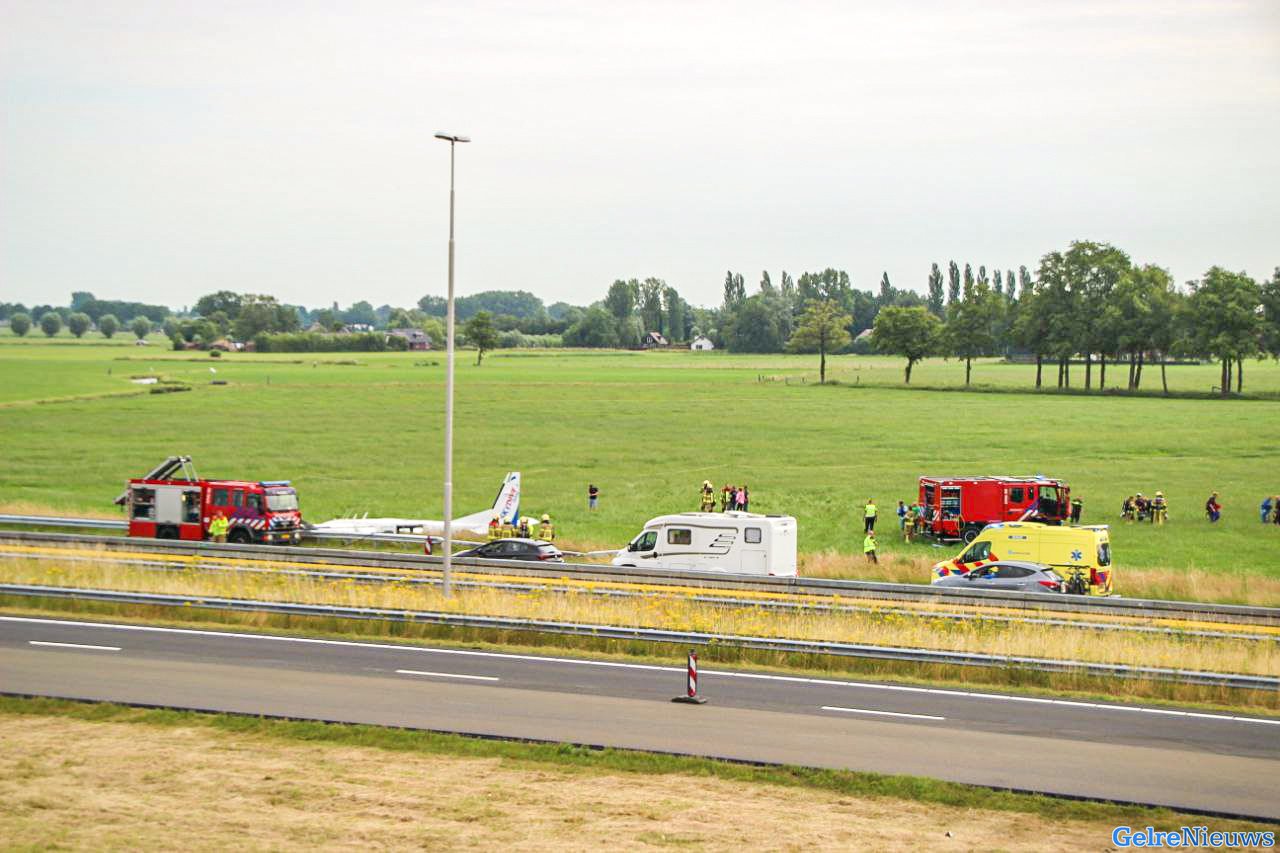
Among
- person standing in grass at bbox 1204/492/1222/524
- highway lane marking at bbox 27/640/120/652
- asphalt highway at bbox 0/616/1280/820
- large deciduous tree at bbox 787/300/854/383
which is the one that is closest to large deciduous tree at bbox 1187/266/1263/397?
large deciduous tree at bbox 787/300/854/383

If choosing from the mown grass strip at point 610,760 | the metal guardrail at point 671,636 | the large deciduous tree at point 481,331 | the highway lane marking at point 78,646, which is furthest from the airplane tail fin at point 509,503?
the large deciduous tree at point 481,331

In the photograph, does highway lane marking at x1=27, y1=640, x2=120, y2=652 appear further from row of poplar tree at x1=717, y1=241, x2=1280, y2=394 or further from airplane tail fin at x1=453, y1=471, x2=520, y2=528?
row of poplar tree at x1=717, y1=241, x2=1280, y2=394

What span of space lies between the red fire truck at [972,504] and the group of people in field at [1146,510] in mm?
6013

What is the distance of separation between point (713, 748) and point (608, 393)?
106604mm

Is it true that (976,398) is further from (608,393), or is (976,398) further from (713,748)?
(713,748)

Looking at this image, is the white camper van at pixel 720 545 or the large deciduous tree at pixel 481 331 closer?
the white camper van at pixel 720 545

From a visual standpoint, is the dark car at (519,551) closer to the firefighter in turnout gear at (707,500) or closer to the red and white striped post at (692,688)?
the firefighter in turnout gear at (707,500)

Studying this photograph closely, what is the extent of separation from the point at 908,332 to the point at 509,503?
354 ft

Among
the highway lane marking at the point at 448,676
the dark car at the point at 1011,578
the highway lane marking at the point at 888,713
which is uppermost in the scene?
the dark car at the point at 1011,578

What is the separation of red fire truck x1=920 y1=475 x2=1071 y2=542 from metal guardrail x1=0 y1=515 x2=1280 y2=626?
45.1ft

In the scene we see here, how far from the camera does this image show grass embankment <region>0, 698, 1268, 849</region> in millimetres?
15281

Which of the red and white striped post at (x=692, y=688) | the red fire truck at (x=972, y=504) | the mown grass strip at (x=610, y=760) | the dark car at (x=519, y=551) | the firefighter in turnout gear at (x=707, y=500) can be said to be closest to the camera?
the mown grass strip at (x=610, y=760)

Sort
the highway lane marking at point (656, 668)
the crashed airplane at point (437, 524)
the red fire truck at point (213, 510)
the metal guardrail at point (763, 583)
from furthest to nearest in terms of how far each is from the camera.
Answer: the crashed airplane at point (437, 524) → the red fire truck at point (213, 510) → the metal guardrail at point (763, 583) → the highway lane marking at point (656, 668)

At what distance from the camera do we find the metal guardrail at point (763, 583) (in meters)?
28.9
